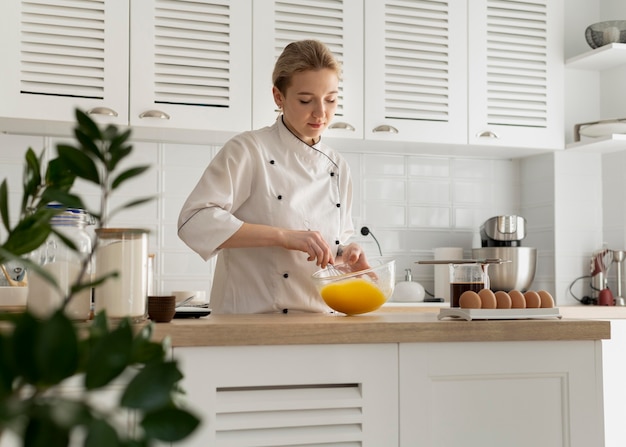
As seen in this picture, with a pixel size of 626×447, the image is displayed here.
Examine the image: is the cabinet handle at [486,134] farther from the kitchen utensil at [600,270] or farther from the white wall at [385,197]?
the kitchen utensil at [600,270]

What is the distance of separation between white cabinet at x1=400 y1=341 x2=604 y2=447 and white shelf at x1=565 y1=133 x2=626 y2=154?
2.31m

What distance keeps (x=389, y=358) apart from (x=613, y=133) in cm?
265

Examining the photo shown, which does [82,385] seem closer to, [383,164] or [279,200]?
[279,200]

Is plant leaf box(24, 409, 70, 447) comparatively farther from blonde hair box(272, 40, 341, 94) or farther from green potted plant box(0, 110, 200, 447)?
blonde hair box(272, 40, 341, 94)

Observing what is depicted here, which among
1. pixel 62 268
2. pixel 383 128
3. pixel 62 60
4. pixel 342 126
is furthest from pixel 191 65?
pixel 62 268

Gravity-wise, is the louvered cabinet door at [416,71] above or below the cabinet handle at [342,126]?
above

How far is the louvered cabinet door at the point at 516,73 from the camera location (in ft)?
13.0

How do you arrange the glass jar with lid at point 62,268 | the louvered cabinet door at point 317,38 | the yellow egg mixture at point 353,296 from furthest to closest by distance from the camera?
the louvered cabinet door at point 317,38
the yellow egg mixture at point 353,296
the glass jar with lid at point 62,268

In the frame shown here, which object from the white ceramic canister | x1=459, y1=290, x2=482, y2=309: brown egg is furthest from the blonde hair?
the white ceramic canister

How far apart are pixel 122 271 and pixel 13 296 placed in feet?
0.90

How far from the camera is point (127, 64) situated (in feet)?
11.3

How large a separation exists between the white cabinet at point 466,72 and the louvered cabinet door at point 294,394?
225 centimetres

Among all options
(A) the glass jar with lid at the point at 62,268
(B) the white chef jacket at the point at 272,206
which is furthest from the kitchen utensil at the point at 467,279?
(A) the glass jar with lid at the point at 62,268

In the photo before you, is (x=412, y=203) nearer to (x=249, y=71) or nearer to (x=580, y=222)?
(x=580, y=222)
